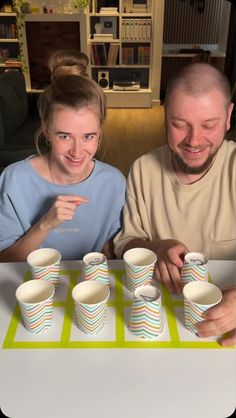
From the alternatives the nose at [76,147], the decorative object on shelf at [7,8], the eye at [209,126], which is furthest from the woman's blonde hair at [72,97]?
the decorative object on shelf at [7,8]

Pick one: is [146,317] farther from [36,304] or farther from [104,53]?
[104,53]

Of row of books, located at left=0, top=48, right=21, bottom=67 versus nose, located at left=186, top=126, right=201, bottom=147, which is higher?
nose, located at left=186, top=126, right=201, bottom=147

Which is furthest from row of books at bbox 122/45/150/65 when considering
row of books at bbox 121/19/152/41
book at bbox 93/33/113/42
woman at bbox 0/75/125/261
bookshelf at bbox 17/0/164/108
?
woman at bbox 0/75/125/261

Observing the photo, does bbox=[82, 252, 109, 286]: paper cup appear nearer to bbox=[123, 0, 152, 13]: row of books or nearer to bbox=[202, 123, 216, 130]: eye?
bbox=[202, 123, 216, 130]: eye

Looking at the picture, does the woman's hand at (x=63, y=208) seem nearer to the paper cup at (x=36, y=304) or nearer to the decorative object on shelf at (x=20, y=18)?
the paper cup at (x=36, y=304)

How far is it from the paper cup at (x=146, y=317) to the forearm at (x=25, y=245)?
1.63 ft

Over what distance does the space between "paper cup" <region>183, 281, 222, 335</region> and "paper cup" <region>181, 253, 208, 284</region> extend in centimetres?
5

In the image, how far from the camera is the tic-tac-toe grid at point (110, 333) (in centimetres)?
96

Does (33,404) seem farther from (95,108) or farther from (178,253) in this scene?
(95,108)

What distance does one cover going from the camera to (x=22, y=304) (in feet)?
3.12

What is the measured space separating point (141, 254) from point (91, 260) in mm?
153

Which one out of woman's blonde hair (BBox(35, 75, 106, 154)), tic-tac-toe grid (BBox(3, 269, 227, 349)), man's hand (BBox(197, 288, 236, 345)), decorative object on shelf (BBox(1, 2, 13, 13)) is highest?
decorative object on shelf (BBox(1, 2, 13, 13))

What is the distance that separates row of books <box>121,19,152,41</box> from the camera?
6098 millimetres

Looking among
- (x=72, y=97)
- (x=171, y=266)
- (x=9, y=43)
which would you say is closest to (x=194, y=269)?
(x=171, y=266)
